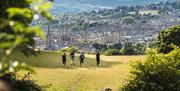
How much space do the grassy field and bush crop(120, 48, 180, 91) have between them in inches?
185

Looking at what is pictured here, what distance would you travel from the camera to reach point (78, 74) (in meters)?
42.3

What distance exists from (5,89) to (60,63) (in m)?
45.2

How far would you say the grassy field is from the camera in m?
37.7

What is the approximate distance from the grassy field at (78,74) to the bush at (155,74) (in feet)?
15.4

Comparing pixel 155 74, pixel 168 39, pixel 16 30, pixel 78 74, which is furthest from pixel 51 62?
pixel 16 30

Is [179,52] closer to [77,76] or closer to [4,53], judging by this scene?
[77,76]

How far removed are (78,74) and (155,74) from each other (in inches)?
516

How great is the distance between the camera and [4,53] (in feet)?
12.3

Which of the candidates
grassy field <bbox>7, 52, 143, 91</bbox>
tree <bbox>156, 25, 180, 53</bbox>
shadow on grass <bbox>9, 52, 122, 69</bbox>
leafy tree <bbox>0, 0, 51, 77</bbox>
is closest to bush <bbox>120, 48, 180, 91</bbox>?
grassy field <bbox>7, 52, 143, 91</bbox>

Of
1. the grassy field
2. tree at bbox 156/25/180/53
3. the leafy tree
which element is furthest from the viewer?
tree at bbox 156/25/180/53

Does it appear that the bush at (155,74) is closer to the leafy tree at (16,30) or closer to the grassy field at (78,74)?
the grassy field at (78,74)

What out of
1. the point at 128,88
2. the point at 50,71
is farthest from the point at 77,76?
the point at 128,88

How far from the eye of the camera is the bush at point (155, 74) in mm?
29766

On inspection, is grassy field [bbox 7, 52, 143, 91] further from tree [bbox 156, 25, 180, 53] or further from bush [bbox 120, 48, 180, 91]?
bush [bbox 120, 48, 180, 91]
